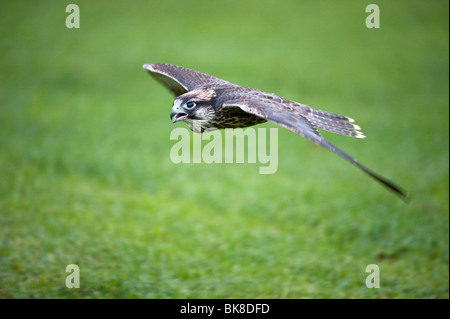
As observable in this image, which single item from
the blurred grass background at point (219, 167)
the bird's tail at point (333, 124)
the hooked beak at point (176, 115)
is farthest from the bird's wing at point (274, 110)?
Answer: the blurred grass background at point (219, 167)

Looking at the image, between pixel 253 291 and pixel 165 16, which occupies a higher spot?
pixel 165 16

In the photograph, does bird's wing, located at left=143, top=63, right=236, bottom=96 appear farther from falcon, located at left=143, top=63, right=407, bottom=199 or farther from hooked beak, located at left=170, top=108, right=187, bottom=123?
hooked beak, located at left=170, top=108, right=187, bottom=123

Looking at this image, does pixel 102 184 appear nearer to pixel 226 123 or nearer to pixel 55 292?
pixel 55 292

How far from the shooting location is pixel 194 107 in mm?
5590

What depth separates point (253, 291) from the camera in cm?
701

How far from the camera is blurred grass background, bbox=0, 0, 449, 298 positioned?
7.48 meters

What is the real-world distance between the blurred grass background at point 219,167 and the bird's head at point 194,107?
2.29 meters

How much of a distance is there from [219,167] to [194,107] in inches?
263

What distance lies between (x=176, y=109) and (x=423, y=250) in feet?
16.6

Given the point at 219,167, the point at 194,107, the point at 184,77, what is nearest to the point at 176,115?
the point at 194,107

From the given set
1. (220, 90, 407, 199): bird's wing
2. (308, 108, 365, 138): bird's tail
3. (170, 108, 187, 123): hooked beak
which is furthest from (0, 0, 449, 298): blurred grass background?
(220, 90, 407, 199): bird's wing

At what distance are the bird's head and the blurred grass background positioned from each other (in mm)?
2291
